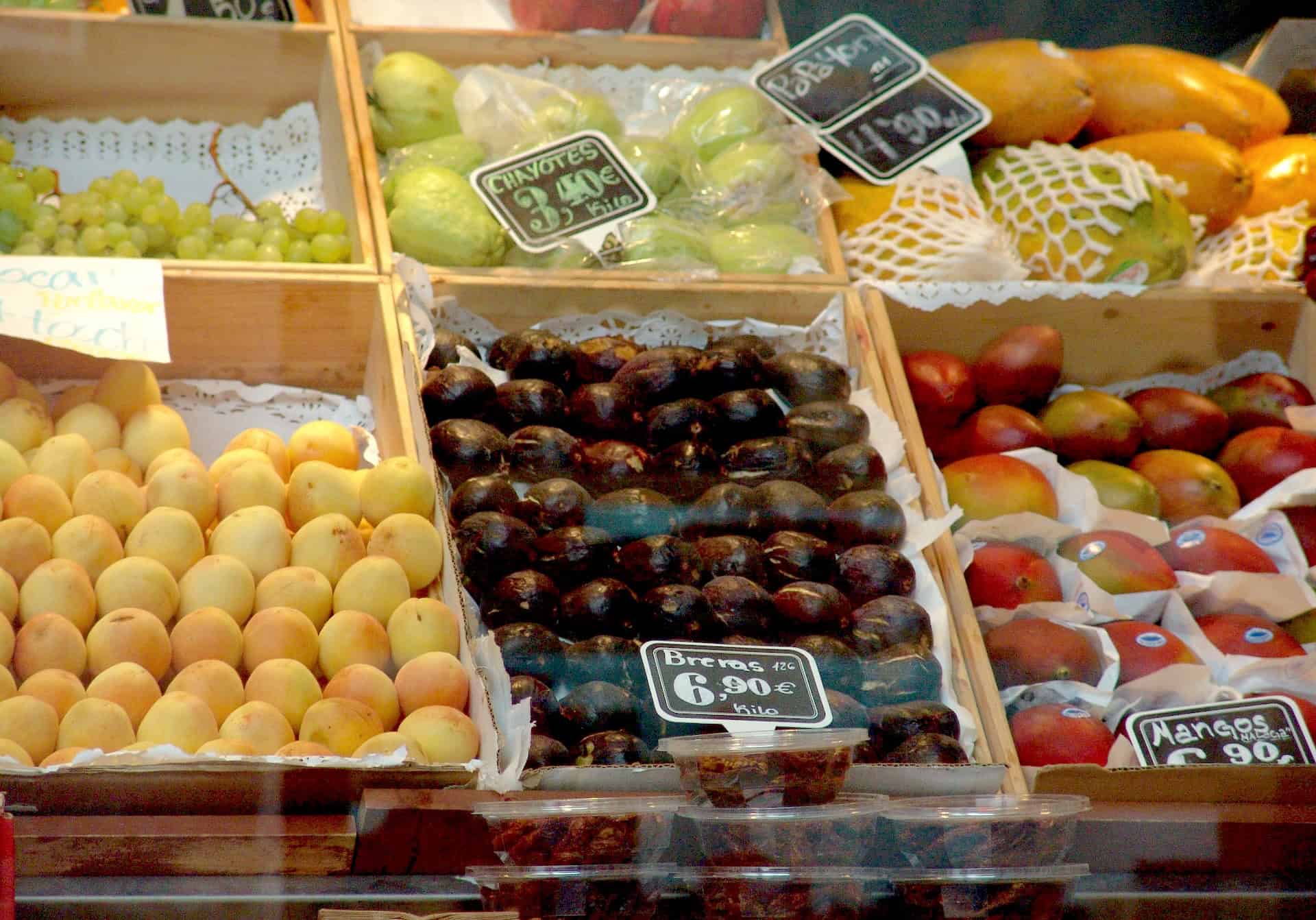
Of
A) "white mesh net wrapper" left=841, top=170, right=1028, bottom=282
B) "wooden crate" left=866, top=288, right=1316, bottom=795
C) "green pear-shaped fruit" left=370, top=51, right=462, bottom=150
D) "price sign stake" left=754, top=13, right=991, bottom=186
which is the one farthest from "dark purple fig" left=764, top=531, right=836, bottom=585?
"green pear-shaped fruit" left=370, top=51, right=462, bottom=150

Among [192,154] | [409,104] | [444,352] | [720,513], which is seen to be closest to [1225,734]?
[720,513]

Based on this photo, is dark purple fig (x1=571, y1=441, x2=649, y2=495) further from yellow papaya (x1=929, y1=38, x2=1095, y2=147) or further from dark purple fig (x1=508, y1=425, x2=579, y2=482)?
yellow papaya (x1=929, y1=38, x2=1095, y2=147)

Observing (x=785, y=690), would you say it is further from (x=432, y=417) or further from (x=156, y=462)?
(x=156, y=462)

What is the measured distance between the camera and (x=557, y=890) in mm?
1056

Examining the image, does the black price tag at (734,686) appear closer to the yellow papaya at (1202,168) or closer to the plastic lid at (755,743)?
the plastic lid at (755,743)

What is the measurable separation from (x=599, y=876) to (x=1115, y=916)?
540 millimetres

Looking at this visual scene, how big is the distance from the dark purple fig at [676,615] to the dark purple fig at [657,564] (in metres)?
0.04

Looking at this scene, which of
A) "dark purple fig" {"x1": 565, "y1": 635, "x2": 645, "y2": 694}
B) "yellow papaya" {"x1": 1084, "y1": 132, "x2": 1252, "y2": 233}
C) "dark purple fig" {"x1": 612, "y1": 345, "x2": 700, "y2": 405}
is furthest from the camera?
"yellow papaya" {"x1": 1084, "y1": 132, "x2": 1252, "y2": 233}

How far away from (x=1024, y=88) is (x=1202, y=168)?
1.18ft

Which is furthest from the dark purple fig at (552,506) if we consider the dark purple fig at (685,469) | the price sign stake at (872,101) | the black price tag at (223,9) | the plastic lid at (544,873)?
the black price tag at (223,9)

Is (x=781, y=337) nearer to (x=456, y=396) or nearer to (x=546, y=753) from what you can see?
(x=456, y=396)

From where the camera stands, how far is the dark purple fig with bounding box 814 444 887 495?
1.75 meters

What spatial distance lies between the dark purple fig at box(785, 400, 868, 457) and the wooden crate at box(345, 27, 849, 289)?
1.18 feet

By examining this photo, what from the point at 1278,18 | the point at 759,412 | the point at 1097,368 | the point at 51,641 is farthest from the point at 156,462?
the point at 1278,18
